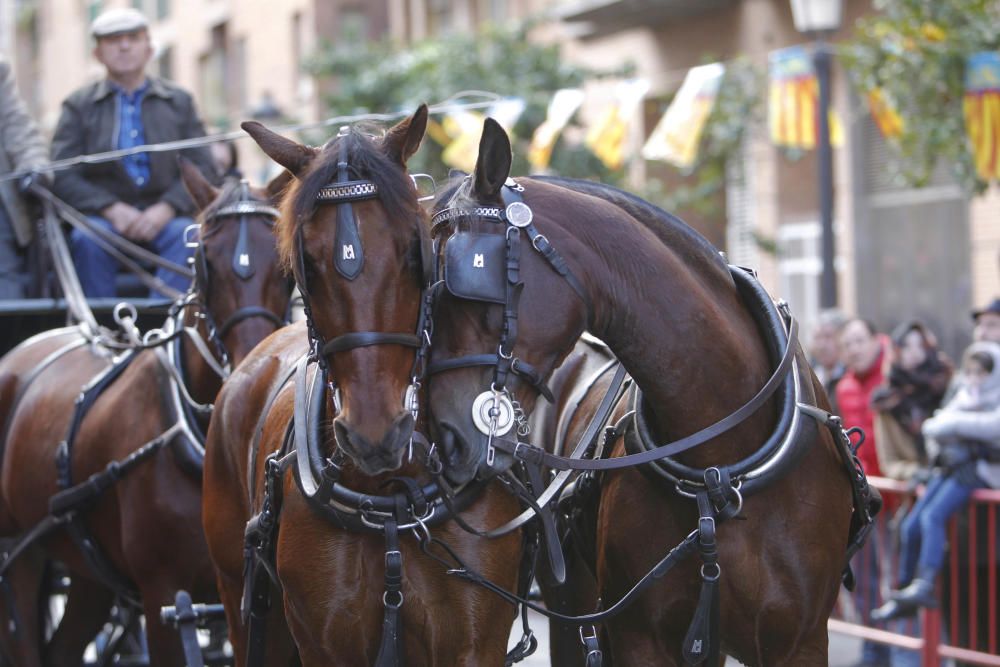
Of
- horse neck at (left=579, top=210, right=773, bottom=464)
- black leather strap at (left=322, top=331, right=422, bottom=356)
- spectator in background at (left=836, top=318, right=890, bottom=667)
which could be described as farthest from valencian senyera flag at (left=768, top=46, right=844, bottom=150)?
black leather strap at (left=322, top=331, right=422, bottom=356)

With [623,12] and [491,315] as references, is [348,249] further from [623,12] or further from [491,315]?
[623,12]

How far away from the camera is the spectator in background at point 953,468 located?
773 centimetres

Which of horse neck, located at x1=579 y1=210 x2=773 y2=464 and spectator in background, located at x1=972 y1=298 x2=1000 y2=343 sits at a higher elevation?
horse neck, located at x1=579 y1=210 x2=773 y2=464

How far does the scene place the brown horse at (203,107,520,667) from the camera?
3594 millimetres

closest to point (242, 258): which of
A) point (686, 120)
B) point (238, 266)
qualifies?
point (238, 266)

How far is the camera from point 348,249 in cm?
360

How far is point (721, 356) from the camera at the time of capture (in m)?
4.20

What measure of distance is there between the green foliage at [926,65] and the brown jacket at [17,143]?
5.70m

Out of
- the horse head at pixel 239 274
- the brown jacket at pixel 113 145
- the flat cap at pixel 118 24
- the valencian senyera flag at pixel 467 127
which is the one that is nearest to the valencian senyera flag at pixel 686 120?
the valencian senyera flag at pixel 467 127

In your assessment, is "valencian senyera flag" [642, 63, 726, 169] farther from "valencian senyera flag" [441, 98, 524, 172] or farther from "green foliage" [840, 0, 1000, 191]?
"green foliage" [840, 0, 1000, 191]

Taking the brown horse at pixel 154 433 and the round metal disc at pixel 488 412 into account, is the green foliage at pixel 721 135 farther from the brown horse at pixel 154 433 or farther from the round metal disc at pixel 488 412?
the round metal disc at pixel 488 412

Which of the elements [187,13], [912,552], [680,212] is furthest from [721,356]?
[187,13]

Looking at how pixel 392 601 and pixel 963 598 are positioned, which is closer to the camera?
pixel 392 601

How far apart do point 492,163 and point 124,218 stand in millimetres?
3839
